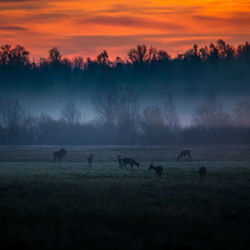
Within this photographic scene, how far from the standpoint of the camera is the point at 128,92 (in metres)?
86.6

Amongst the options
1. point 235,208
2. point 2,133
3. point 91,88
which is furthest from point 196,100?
point 235,208

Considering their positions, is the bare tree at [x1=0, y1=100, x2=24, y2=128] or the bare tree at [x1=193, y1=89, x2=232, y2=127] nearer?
the bare tree at [x1=193, y1=89, x2=232, y2=127]

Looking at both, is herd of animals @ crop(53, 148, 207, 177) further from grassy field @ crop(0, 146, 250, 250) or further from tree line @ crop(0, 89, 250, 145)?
tree line @ crop(0, 89, 250, 145)

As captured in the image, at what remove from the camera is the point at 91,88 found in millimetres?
127750

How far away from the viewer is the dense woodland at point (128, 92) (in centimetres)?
7588

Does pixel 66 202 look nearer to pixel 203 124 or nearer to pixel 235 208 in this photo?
pixel 235 208

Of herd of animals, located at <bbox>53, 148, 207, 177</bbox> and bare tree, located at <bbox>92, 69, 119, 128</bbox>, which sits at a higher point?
bare tree, located at <bbox>92, 69, 119, 128</bbox>

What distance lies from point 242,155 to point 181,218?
40380 millimetres

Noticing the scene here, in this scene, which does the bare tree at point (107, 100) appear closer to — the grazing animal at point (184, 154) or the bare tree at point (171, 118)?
the bare tree at point (171, 118)

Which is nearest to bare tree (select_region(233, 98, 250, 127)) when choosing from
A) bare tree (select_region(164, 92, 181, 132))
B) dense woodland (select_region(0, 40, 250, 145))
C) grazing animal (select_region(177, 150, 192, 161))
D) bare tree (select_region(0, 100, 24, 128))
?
dense woodland (select_region(0, 40, 250, 145))

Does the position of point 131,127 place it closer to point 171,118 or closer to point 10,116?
point 171,118

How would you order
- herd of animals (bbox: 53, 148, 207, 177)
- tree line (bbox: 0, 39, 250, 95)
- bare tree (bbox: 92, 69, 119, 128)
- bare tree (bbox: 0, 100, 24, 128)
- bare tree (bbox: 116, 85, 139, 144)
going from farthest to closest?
tree line (bbox: 0, 39, 250, 95)
bare tree (bbox: 92, 69, 119, 128)
bare tree (bbox: 0, 100, 24, 128)
bare tree (bbox: 116, 85, 139, 144)
herd of animals (bbox: 53, 148, 207, 177)

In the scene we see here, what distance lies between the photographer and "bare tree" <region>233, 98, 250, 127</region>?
253ft

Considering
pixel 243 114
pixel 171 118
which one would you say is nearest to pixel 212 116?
pixel 243 114
